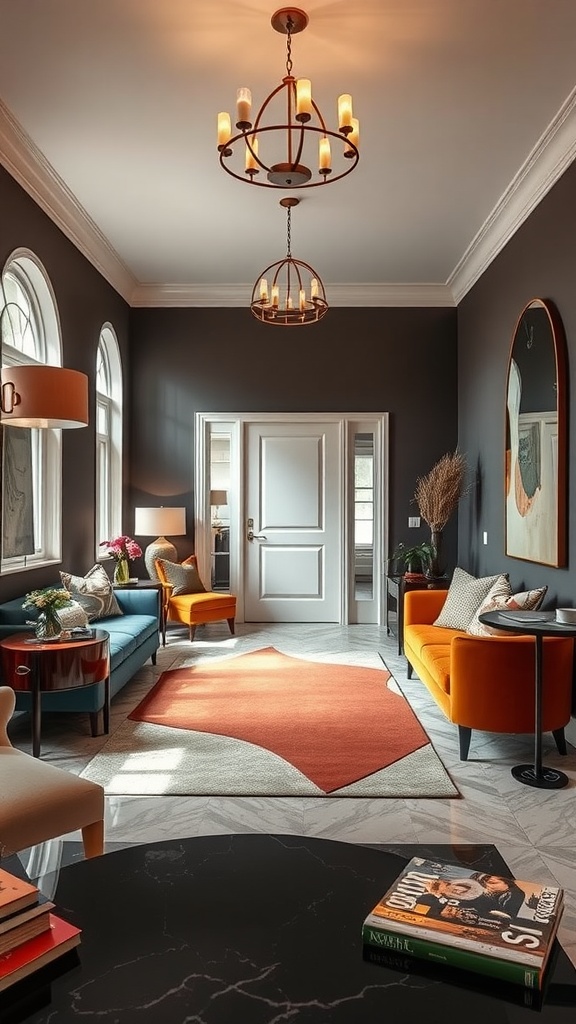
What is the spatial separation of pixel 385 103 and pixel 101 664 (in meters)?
3.35

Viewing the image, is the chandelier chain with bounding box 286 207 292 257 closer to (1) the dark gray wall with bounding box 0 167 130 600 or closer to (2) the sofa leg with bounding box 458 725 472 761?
(1) the dark gray wall with bounding box 0 167 130 600

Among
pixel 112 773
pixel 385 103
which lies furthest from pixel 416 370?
pixel 112 773

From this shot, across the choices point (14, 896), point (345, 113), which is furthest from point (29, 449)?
point (14, 896)

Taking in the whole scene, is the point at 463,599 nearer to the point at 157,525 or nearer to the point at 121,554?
the point at 121,554

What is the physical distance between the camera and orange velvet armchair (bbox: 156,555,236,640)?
673 cm

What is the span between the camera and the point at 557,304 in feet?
14.7

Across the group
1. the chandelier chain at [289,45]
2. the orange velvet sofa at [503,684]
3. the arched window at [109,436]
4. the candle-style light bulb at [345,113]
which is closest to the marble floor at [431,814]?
the orange velvet sofa at [503,684]

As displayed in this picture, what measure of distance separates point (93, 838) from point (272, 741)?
5.66ft

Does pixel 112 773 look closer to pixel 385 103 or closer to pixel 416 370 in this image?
pixel 385 103

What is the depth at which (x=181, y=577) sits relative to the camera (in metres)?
6.96

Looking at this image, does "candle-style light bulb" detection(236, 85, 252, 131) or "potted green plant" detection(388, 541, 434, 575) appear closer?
"candle-style light bulb" detection(236, 85, 252, 131)

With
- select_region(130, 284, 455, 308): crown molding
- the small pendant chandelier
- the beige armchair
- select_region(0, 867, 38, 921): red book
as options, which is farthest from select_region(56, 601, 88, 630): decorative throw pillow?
select_region(130, 284, 455, 308): crown molding

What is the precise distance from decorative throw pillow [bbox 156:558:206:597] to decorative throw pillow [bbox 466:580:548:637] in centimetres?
306

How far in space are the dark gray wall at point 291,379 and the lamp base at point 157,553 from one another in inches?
18.1
